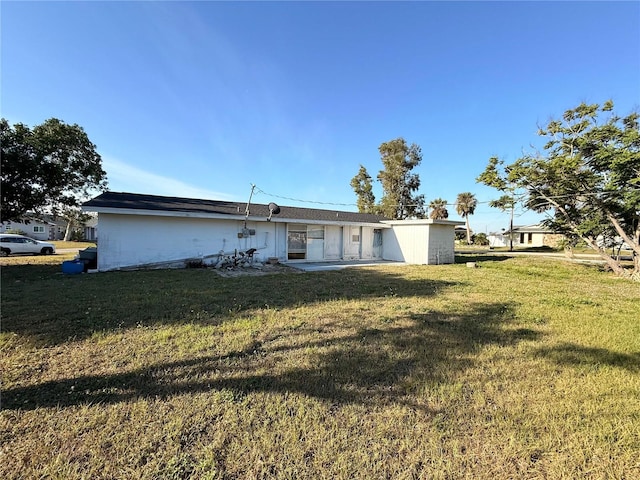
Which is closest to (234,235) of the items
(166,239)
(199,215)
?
(199,215)

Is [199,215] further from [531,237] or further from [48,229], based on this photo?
[531,237]

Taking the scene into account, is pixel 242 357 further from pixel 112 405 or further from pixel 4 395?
pixel 4 395

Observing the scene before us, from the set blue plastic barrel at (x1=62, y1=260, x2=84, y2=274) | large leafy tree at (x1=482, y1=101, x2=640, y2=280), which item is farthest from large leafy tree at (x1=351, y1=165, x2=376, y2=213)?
blue plastic barrel at (x1=62, y1=260, x2=84, y2=274)

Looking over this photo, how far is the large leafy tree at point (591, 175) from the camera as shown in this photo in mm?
10109

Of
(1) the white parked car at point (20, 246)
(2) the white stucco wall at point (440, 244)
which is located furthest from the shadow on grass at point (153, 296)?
(1) the white parked car at point (20, 246)

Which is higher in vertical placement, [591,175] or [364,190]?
[364,190]

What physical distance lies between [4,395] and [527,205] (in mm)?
17383

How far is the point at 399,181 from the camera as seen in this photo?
30.7 meters

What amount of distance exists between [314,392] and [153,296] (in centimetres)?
510

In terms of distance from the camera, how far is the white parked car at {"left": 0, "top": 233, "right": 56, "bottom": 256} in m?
16.5

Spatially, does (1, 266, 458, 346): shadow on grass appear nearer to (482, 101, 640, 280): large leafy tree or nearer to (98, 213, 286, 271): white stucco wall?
(98, 213, 286, 271): white stucco wall

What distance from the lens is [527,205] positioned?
533 inches

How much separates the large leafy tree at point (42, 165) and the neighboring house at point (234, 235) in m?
2.57

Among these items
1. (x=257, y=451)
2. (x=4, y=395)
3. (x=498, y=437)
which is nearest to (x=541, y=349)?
(x=498, y=437)
